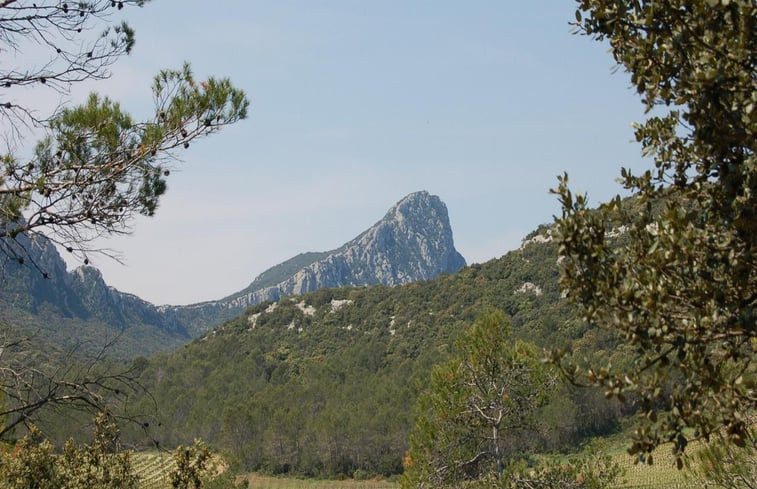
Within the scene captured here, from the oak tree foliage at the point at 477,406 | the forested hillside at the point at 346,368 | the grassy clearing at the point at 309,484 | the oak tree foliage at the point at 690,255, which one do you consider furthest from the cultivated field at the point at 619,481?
the oak tree foliage at the point at 690,255

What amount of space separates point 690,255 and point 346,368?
3600 inches

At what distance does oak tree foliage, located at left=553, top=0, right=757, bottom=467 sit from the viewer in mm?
3139

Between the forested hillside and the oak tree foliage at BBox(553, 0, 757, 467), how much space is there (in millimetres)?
33748

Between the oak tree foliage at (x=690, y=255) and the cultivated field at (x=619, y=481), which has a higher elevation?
the oak tree foliage at (x=690, y=255)

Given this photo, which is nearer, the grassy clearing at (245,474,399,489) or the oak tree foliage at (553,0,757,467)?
the oak tree foliage at (553,0,757,467)

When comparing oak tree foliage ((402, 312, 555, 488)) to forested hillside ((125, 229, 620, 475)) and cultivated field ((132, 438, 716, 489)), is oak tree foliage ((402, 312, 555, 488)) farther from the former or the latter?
cultivated field ((132, 438, 716, 489))

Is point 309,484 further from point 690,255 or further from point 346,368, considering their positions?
point 690,255

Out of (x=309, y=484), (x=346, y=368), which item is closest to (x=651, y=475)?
(x=309, y=484)

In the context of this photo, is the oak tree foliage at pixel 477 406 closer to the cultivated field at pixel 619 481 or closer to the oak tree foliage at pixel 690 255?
the oak tree foliage at pixel 690 255

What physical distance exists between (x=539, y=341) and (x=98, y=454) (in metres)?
70.1

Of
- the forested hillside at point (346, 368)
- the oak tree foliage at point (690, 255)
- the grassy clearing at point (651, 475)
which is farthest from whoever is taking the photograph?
the forested hillside at point (346, 368)

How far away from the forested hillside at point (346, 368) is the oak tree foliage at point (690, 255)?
111ft

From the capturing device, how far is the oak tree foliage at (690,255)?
124 inches

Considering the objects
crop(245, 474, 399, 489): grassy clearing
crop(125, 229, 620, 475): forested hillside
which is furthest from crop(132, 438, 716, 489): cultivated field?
crop(125, 229, 620, 475): forested hillside
